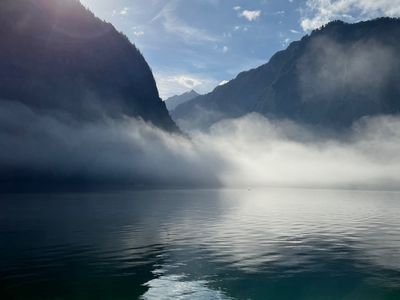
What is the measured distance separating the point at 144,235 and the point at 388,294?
4517cm

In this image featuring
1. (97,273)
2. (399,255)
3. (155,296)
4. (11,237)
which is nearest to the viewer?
(155,296)

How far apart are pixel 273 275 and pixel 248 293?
7193 millimetres

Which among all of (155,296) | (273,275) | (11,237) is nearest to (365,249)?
(273,275)

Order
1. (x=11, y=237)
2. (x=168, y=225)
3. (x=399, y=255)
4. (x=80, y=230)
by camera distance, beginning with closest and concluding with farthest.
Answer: (x=399, y=255) < (x=11, y=237) < (x=80, y=230) < (x=168, y=225)

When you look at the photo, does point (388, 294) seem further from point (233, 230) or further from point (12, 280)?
point (233, 230)

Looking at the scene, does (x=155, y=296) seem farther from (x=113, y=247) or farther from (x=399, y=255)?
(x=399, y=255)

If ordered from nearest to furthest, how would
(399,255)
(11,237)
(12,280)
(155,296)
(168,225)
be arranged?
(155,296)
(12,280)
(399,255)
(11,237)
(168,225)

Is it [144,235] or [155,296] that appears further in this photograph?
[144,235]

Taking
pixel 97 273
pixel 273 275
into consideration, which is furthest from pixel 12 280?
pixel 273 275

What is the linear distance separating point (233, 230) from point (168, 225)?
17.3 metres

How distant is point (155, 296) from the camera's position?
33.7 m

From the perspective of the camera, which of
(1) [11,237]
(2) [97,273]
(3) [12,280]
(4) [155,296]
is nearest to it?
(4) [155,296]

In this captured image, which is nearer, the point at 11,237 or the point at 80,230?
the point at 11,237

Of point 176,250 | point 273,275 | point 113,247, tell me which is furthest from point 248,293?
point 113,247
